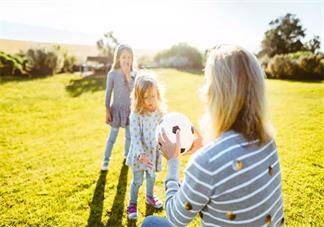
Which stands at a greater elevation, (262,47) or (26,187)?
(262,47)

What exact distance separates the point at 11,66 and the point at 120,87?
627 inches

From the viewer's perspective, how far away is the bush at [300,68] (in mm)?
23797

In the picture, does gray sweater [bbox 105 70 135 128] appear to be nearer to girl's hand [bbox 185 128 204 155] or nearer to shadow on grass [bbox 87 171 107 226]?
shadow on grass [bbox 87 171 107 226]

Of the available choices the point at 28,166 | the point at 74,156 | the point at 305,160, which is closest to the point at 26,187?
the point at 28,166

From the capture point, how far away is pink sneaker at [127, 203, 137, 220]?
14.8ft

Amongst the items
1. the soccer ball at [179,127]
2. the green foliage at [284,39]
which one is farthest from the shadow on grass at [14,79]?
the green foliage at [284,39]

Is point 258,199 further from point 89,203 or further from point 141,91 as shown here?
point 89,203

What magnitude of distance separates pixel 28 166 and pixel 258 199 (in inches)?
221

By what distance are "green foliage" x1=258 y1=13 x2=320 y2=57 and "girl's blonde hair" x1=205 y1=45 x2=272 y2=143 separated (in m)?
46.9

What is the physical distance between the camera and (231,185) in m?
1.86

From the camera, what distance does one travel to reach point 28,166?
655 cm

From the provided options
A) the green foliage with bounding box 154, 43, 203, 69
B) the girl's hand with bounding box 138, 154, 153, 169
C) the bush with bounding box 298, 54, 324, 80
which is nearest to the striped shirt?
the girl's hand with bounding box 138, 154, 153, 169

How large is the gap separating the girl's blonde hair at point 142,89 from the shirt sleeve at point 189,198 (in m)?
2.09

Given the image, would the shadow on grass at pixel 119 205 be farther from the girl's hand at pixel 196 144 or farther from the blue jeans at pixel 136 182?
the girl's hand at pixel 196 144
